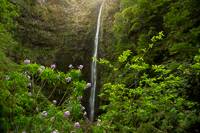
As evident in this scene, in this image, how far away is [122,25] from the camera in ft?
39.2

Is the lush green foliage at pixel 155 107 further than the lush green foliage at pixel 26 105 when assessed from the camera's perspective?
Yes

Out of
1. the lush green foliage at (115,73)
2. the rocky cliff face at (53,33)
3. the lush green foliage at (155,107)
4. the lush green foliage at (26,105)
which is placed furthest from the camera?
the rocky cliff face at (53,33)

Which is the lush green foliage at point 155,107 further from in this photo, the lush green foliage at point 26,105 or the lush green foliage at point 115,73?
the lush green foliage at point 26,105

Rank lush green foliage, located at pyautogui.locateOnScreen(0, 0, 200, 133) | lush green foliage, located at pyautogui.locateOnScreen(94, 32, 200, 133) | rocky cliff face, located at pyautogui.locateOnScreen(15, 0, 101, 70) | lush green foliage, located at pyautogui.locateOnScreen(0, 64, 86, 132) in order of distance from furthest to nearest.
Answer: rocky cliff face, located at pyautogui.locateOnScreen(15, 0, 101, 70)
lush green foliage, located at pyautogui.locateOnScreen(94, 32, 200, 133)
lush green foliage, located at pyautogui.locateOnScreen(0, 0, 200, 133)
lush green foliage, located at pyautogui.locateOnScreen(0, 64, 86, 132)

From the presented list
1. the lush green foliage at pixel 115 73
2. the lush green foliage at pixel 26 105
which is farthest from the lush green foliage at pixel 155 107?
the lush green foliage at pixel 26 105

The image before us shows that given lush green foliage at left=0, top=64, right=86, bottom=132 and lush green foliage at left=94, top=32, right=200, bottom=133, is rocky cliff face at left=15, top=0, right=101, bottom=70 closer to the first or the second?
lush green foliage at left=94, top=32, right=200, bottom=133

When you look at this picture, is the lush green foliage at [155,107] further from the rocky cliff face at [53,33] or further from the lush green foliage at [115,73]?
the rocky cliff face at [53,33]

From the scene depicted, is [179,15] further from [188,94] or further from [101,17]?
[101,17]

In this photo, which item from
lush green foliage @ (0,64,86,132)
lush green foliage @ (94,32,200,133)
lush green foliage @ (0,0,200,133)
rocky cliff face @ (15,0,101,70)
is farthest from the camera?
rocky cliff face @ (15,0,101,70)

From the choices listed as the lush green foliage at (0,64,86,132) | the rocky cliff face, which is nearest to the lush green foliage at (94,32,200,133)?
the lush green foliage at (0,64,86,132)

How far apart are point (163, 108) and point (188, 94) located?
702 millimetres

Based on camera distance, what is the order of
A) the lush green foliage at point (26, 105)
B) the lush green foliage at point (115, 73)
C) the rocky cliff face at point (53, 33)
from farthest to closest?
the rocky cliff face at point (53, 33), the lush green foliage at point (115, 73), the lush green foliage at point (26, 105)

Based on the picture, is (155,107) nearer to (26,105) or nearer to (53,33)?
(26,105)

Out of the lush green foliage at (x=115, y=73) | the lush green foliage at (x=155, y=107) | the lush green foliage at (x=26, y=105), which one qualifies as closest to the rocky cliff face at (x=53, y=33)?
the lush green foliage at (x=115, y=73)
